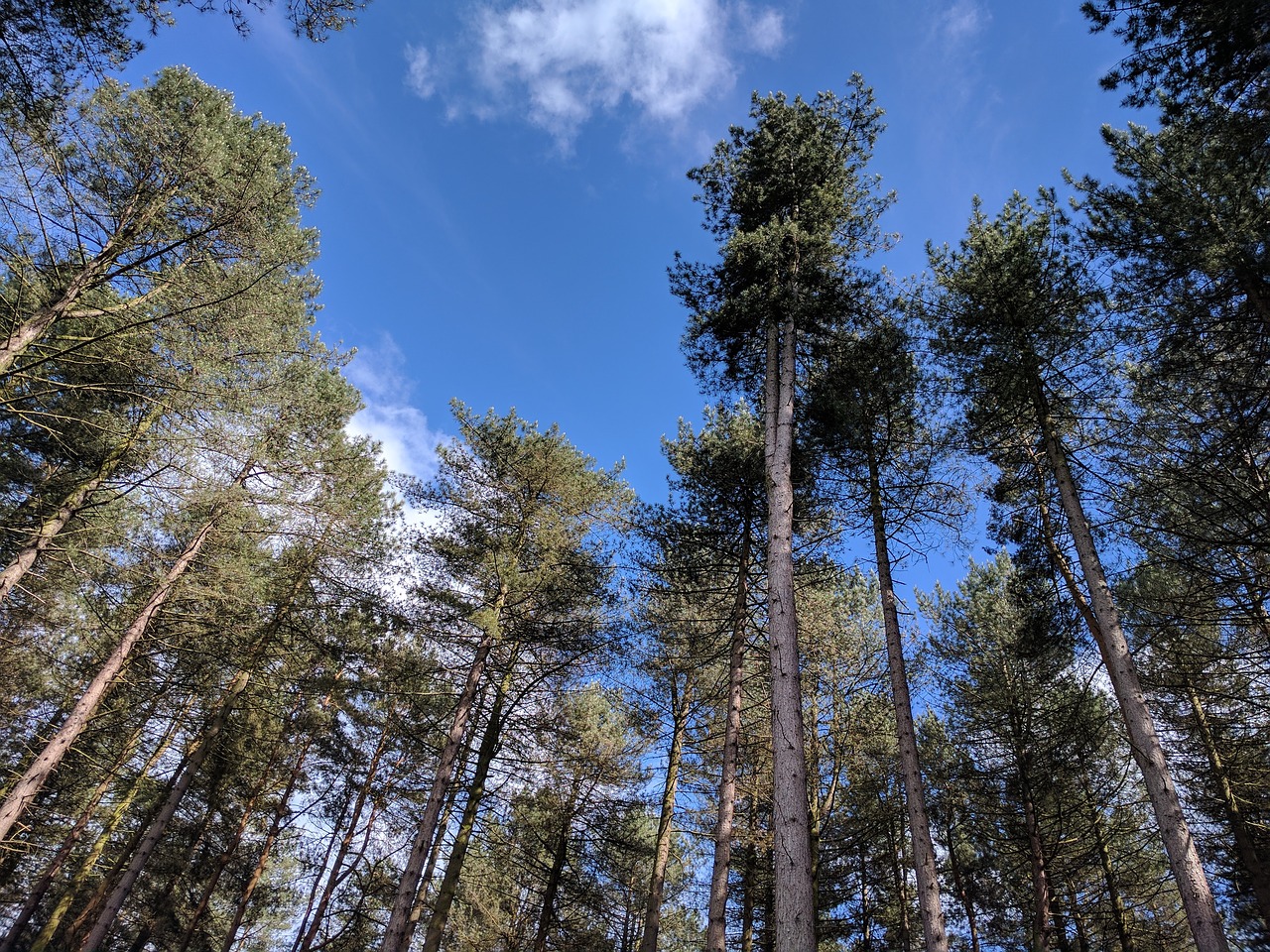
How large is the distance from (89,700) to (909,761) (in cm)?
1297

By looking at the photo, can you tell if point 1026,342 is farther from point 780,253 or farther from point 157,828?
point 157,828

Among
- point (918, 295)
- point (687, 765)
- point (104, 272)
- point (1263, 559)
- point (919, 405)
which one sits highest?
point (918, 295)

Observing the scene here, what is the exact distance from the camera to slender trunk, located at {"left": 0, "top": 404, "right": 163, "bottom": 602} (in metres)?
8.80

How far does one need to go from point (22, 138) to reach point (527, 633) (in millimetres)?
9924

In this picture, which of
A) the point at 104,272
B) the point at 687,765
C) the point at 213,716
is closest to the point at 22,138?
the point at 104,272

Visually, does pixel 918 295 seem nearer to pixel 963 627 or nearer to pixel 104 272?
pixel 963 627

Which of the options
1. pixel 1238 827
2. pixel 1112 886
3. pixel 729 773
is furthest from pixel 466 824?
pixel 1112 886

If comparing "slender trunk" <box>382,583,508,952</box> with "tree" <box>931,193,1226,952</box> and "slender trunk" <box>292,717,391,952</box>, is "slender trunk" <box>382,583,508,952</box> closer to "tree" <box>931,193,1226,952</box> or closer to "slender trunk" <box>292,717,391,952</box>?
"slender trunk" <box>292,717,391,952</box>

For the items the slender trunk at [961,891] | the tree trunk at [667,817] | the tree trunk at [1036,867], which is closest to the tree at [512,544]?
the tree trunk at [667,817]

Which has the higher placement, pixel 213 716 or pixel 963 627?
pixel 963 627

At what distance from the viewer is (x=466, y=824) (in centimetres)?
955

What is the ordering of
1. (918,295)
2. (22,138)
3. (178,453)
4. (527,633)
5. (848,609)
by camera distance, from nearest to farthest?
1. (22,138)
2. (178,453)
3. (918,295)
4. (527,633)
5. (848,609)

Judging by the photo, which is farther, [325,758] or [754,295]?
[325,758]

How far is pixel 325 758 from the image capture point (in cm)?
1470
